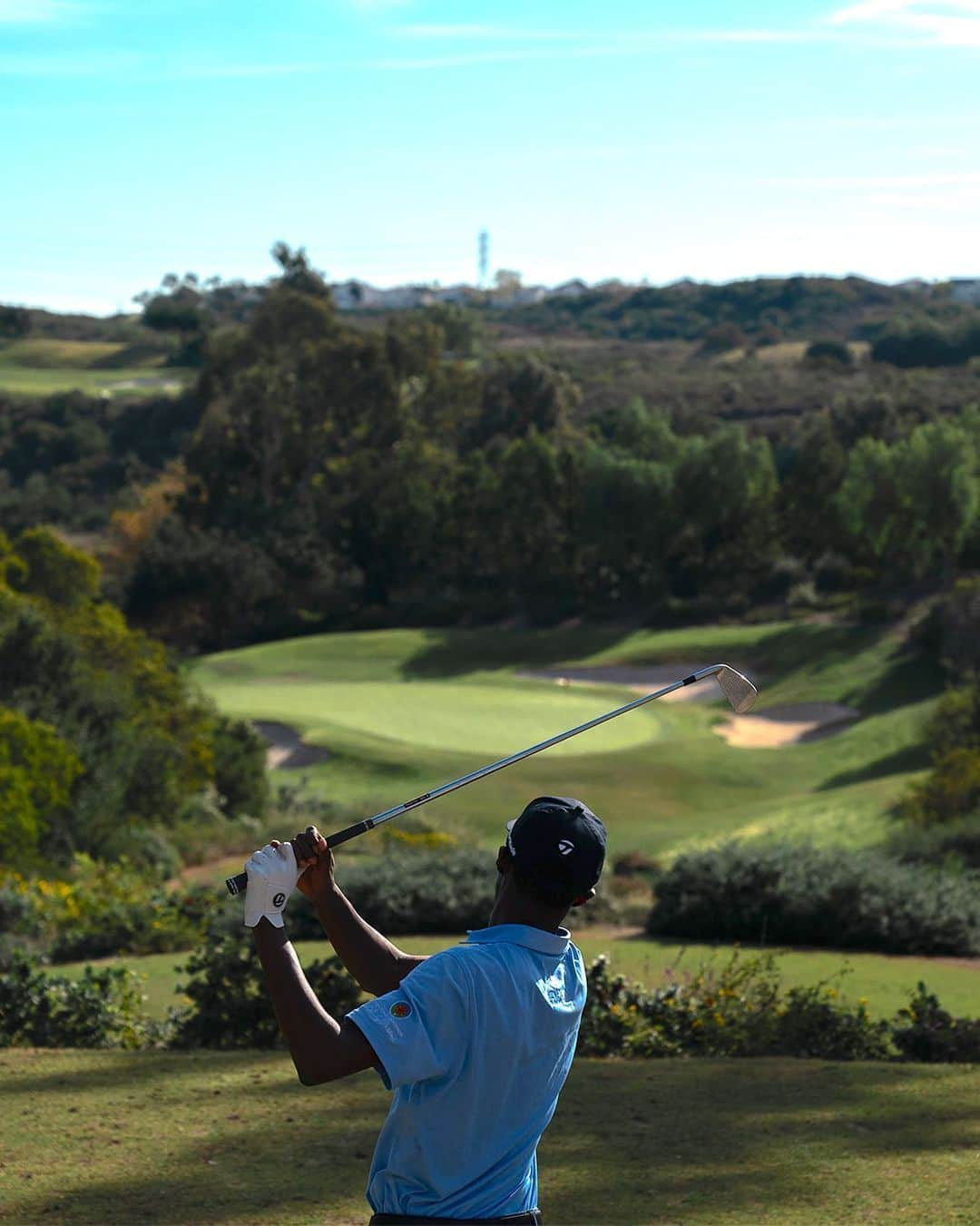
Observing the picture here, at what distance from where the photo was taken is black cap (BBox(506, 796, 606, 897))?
9.80 feet

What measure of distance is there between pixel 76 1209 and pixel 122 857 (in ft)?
41.8

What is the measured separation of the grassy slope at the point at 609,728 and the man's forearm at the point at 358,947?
43.7 ft

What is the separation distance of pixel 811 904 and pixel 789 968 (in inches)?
46.9

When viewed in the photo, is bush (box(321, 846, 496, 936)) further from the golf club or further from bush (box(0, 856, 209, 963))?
the golf club

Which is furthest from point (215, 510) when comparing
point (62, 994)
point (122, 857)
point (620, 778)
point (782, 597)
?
point (62, 994)

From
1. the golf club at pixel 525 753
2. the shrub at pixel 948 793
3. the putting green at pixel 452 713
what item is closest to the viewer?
the golf club at pixel 525 753

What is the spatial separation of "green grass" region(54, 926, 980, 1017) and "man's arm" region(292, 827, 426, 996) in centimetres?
636

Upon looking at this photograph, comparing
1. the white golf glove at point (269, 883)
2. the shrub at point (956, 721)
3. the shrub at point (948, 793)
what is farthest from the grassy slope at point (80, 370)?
the white golf glove at point (269, 883)

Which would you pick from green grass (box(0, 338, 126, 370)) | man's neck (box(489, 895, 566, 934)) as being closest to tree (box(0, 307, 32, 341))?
green grass (box(0, 338, 126, 370))

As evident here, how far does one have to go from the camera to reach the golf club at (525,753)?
319 centimetres

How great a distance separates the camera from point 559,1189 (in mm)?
5547

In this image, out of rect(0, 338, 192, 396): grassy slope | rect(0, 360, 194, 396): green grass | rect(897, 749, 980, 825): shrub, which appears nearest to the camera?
rect(897, 749, 980, 825): shrub

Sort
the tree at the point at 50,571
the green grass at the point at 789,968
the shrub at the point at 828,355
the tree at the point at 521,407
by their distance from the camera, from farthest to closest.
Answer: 1. the shrub at the point at 828,355
2. the tree at the point at 521,407
3. the tree at the point at 50,571
4. the green grass at the point at 789,968

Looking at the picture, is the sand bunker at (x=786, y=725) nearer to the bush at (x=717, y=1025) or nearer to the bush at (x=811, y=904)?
the bush at (x=811, y=904)
